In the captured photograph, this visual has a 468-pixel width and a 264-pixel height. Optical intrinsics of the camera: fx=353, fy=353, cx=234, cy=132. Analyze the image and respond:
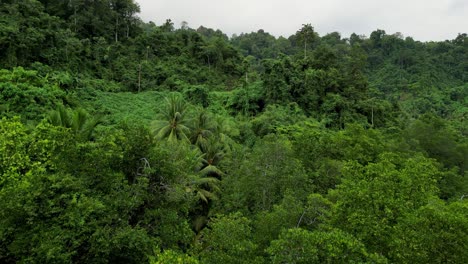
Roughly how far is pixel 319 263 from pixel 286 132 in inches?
727

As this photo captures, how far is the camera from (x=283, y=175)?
14141mm

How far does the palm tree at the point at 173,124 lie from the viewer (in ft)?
67.1

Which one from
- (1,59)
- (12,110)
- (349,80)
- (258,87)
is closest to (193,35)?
(258,87)

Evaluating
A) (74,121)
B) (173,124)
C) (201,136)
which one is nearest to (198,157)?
(173,124)

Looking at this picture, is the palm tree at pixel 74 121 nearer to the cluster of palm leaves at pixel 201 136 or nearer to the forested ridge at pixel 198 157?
the forested ridge at pixel 198 157

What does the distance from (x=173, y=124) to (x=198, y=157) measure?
2.99 meters

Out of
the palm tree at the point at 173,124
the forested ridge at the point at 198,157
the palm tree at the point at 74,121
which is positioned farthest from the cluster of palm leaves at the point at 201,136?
the palm tree at the point at 74,121

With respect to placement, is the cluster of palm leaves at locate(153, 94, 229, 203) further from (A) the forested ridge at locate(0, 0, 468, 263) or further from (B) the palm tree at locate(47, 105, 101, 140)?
(B) the palm tree at locate(47, 105, 101, 140)

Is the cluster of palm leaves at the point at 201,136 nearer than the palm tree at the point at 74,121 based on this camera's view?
No

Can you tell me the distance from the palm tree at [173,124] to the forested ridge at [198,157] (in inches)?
3.4

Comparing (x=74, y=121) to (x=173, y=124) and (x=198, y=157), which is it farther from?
(x=173, y=124)

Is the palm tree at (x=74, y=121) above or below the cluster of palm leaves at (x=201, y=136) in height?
above

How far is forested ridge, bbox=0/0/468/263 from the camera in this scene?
8.24 meters

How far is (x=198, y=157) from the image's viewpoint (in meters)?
19.1
